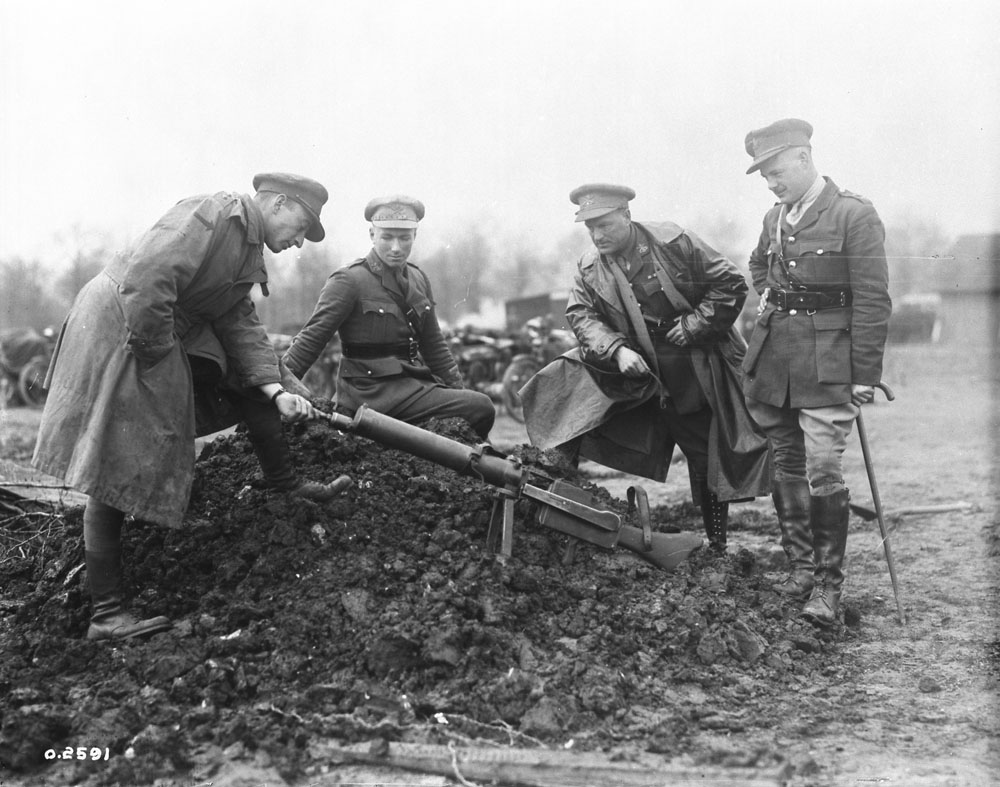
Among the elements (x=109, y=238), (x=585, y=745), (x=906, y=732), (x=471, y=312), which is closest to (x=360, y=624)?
(x=585, y=745)

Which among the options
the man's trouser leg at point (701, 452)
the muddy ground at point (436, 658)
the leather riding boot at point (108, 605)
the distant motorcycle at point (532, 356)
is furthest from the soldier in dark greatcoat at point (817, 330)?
the distant motorcycle at point (532, 356)

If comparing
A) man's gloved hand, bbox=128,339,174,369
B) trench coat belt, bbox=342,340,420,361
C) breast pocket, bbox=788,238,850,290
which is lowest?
trench coat belt, bbox=342,340,420,361

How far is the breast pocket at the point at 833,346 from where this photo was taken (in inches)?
151

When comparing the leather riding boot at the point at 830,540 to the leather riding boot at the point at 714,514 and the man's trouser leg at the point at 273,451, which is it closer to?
the leather riding boot at the point at 714,514

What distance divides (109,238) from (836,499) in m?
13.7

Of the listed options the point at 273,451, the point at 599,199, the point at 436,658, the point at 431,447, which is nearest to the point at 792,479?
the point at 599,199

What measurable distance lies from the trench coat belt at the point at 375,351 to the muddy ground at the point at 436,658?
664mm

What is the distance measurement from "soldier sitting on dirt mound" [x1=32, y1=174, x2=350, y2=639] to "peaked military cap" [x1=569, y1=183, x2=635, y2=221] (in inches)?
56.6

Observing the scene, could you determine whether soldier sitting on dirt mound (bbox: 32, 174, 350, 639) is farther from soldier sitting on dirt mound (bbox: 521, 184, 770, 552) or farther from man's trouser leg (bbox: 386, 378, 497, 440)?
soldier sitting on dirt mound (bbox: 521, 184, 770, 552)

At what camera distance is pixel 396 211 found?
493 cm

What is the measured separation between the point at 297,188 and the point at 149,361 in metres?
0.91

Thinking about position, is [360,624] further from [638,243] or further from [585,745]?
[638,243]

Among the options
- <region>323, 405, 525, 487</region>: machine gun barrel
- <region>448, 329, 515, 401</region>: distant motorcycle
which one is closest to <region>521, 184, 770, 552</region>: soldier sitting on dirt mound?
<region>323, 405, 525, 487</region>: machine gun barrel

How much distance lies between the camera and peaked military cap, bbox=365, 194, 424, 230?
4922 millimetres
